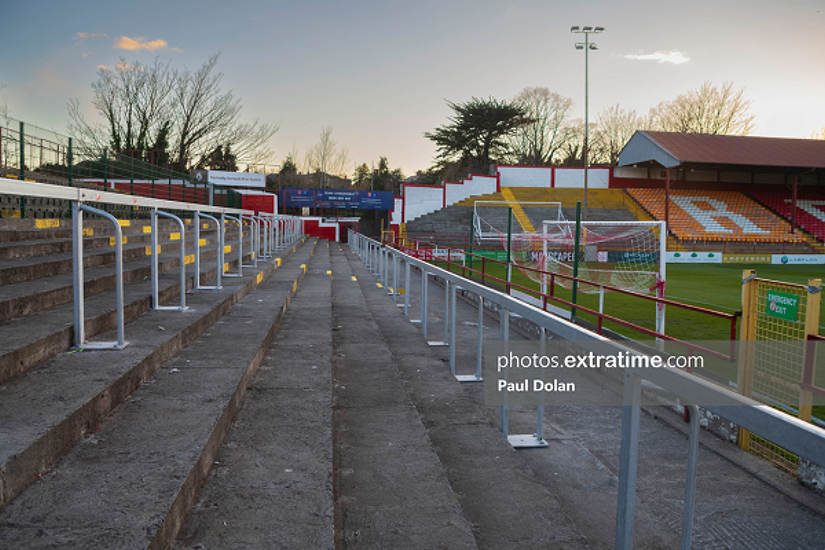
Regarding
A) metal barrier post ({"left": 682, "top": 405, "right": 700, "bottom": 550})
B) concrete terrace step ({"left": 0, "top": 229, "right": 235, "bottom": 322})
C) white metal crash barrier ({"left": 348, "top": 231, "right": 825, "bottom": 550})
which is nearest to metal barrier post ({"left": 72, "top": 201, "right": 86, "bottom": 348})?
concrete terrace step ({"left": 0, "top": 229, "right": 235, "bottom": 322})

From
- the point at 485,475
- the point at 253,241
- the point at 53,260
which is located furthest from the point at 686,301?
the point at 53,260

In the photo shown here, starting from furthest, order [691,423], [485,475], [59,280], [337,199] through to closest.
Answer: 1. [337,199]
2. [59,280]
3. [485,475]
4. [691,423]

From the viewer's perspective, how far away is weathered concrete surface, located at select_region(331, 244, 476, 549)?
6.96ft

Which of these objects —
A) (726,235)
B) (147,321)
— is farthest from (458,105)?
(147,321)

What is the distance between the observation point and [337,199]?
41938mm

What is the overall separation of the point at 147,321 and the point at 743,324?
510 cm

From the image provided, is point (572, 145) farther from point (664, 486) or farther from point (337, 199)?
point (664, 486)

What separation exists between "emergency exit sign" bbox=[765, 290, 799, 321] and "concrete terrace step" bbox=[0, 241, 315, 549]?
4.45 m

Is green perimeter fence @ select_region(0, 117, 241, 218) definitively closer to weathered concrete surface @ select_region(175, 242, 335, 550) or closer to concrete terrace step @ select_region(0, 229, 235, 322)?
concrete terrace step @ select_region(0, 229, 235, 322)

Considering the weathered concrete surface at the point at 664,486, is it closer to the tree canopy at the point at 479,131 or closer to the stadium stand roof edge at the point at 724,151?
the stadium stand roof edge at the point at 724,151

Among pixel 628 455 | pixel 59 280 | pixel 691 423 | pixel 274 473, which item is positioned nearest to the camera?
pixel 691 423

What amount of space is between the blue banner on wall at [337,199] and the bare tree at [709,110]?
1102 inches

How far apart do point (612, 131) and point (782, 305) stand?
5436cm

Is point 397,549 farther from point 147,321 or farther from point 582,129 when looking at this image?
point 582,129
